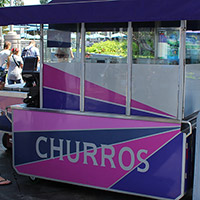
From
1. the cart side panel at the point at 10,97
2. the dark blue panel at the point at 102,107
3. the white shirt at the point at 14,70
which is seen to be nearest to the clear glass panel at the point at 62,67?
the dark blue panel at the point at 102,107

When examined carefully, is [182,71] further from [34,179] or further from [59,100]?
[34,179]

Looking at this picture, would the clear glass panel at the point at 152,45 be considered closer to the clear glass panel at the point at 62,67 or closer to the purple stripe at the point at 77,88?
the purple stripe at the point at 77,88

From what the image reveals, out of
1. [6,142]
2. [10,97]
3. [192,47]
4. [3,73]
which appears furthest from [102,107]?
[3,73]

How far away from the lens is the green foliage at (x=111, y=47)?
411 centimetres

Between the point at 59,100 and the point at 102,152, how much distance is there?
0.84 meters

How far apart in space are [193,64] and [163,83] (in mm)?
502

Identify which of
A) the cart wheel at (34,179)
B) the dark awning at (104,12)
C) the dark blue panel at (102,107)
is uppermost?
the dark awning at (104,12)

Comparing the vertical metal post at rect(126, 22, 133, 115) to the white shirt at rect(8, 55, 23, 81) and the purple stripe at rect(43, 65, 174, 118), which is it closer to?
the purple stripe at rect(43, 65, 174, 118)

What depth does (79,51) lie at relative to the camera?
14.3ft

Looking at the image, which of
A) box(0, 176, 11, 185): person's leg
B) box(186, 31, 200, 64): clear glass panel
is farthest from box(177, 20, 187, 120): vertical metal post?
box(0, 176, 11, 185): person's leg

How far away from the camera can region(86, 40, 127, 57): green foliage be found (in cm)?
411

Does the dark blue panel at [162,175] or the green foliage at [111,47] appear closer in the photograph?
the dark blue panel at [162,175]

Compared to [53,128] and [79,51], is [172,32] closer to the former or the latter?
[79,51]

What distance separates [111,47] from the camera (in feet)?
13.8
